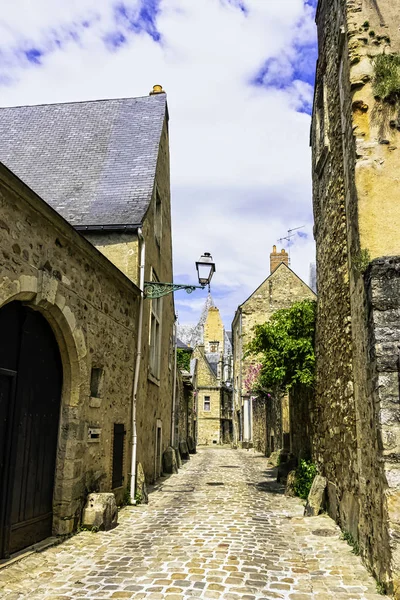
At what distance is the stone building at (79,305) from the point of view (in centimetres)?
464

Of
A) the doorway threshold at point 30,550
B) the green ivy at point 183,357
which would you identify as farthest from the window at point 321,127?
the green ivy at point 183,357

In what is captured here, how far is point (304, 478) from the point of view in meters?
8.23

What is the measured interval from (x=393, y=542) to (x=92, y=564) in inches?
102

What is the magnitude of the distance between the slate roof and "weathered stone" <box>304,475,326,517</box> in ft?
16.1

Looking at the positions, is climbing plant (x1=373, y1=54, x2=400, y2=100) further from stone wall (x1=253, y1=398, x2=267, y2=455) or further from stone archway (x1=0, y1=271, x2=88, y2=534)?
stone wall (x1=253, y1=398, x2=267, y2=455)

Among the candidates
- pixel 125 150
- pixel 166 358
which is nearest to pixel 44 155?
pixel 125 150

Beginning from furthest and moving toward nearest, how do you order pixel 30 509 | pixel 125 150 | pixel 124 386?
pixel 125 150
pixel 124 386
pixel 30 509

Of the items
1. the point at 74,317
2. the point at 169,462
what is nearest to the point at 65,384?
the point at 74,317

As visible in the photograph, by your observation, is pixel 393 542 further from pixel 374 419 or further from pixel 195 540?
pixel 195 540

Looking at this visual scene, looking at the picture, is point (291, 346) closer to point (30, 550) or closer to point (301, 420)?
point (301, 420)

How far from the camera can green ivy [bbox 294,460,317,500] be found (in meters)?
7.95

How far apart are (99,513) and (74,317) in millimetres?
2277

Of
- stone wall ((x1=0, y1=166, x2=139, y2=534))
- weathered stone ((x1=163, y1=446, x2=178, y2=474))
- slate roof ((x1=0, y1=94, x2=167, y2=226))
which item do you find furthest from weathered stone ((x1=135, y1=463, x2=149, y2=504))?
weathered stone ((x1=163, y1=446, x2=178, y2=474))

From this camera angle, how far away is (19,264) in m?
4.46
